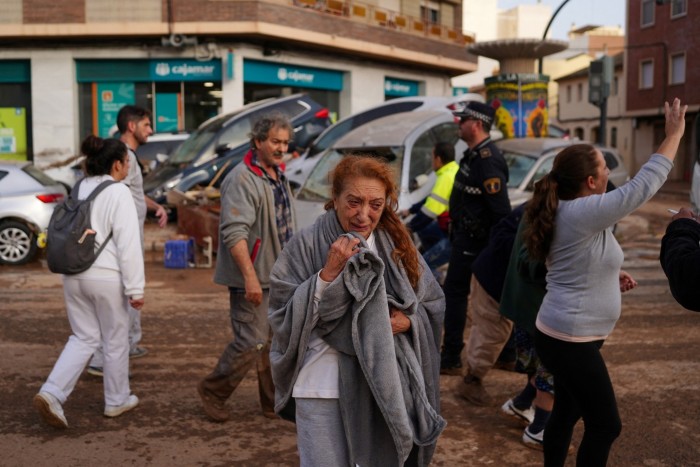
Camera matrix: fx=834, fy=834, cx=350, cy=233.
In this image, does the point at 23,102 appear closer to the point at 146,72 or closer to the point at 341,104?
the point at 146,72

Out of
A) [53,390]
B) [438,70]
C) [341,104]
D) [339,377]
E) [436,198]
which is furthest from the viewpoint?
[438,70]

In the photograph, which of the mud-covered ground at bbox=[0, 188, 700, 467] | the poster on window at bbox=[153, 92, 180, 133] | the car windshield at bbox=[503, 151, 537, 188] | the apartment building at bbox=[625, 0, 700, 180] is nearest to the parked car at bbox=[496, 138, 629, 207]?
the car windshield at bbox=[503, 151, 537, 188]

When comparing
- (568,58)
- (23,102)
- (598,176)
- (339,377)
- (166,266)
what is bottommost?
(166,266)

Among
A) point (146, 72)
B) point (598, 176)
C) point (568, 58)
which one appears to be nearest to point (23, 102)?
point (146, 72)

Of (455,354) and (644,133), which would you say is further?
(644,133)

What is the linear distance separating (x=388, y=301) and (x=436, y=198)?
4.50 meters

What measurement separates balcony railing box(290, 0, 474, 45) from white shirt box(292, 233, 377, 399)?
23779mm

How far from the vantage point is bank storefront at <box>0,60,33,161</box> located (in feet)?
82.1

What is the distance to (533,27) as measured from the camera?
69.4 m

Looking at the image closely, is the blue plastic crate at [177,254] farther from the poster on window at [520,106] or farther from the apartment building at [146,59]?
the apartment building at [146,59]

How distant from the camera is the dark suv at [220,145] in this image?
15430mm

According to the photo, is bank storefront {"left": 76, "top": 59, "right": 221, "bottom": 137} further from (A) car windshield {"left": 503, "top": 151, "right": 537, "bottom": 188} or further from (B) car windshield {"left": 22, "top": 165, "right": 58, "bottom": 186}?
(A) car windshield {"left": 503, "top": 151, "right": 537, "bottom": 188}

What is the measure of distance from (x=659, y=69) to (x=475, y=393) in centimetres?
4060

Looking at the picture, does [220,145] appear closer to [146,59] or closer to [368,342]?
[146,59]
